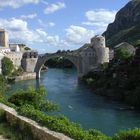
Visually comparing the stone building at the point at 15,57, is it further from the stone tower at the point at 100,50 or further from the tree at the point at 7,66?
the stone tower at the point at 100,50

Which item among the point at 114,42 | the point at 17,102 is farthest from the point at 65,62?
the point at 17,102

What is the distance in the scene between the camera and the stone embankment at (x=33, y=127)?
41.1ft

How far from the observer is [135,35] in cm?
13438

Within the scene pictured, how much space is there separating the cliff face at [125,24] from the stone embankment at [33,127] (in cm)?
12451

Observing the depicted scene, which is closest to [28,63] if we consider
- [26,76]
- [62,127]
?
[26,76]

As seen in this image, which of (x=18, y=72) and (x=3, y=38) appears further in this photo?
(x=3, y=38)

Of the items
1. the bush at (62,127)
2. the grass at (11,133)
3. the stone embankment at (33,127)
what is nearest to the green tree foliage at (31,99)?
the stone embankment at (33,127)

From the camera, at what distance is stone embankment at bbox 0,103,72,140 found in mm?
12531

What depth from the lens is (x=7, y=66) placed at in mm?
88688

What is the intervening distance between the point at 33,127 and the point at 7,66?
7588 centimetres

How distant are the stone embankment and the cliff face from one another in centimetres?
12451

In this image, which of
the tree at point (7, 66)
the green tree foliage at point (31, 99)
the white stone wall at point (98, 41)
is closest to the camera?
the green tree foliage at point (31, 99)

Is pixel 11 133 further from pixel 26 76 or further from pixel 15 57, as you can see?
pixel 15 57

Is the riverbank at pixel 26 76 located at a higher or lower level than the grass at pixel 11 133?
lower
